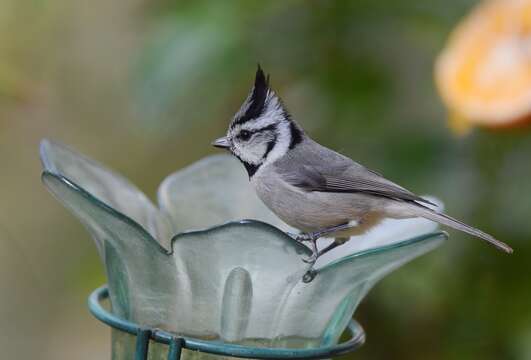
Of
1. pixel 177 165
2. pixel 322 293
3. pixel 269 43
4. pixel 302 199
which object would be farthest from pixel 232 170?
pixel 177 165

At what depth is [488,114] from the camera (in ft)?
5.44

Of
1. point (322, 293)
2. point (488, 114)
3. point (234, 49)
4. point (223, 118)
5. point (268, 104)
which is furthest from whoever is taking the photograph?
point (223, 118)

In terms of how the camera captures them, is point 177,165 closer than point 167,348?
No

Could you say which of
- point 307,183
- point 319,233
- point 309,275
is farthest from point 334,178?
point 309,275

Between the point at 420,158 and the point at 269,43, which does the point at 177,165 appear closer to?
the point at 269,43

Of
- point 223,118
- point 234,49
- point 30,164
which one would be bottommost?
point 30,164

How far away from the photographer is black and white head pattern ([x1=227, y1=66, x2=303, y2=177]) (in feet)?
3.75

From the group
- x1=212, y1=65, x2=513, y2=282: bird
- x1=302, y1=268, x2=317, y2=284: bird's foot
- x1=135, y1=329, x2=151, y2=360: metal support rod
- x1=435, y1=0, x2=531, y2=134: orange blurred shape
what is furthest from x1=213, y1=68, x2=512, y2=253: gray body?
x1=435, y1=0, x2=531, y2=134: orange blurred shape

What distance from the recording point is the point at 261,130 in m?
1.21

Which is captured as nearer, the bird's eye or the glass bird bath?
the glass bird bath

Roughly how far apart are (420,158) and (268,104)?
0.81 m

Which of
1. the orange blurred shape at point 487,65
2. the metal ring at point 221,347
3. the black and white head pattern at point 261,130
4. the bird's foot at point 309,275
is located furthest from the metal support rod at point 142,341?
the orange blurred shape at point 487,65

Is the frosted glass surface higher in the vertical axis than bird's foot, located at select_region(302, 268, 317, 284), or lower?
higher

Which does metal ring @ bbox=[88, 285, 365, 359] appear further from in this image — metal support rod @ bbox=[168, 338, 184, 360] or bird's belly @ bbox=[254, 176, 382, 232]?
bird's belly @ bbox=[254, 176, 382, 232]
